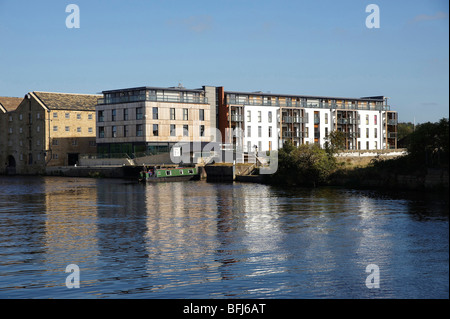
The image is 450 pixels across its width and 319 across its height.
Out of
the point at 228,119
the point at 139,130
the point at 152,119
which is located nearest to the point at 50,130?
the point at 139,130

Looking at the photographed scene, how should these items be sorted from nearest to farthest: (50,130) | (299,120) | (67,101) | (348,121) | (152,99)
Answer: (152,99) → (50,130) → (299,120) → (67,101) → (348,121)

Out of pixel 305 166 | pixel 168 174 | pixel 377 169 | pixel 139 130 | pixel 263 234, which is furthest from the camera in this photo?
pixel 139 130

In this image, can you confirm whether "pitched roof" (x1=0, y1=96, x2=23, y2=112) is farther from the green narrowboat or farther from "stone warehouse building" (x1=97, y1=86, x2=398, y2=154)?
the green narrowboat

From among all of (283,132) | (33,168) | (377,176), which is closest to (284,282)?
(377,176)

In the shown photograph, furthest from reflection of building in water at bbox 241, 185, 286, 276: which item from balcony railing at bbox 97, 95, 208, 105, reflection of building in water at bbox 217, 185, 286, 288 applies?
balcony railing at bbox 97, 95, 208, 105

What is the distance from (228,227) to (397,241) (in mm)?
10694

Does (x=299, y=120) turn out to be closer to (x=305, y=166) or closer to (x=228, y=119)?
(x=228, y=119)

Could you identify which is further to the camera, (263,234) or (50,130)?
(50,130)

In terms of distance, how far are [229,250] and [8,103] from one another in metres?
114

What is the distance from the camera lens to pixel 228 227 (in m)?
36.3

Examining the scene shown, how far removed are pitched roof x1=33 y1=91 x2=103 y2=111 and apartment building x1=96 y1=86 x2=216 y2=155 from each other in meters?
9.87

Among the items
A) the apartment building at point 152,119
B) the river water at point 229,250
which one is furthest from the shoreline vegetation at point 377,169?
the apartment building at point 152,119

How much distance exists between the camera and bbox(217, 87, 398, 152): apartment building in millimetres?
110562

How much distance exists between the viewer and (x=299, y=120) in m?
116
